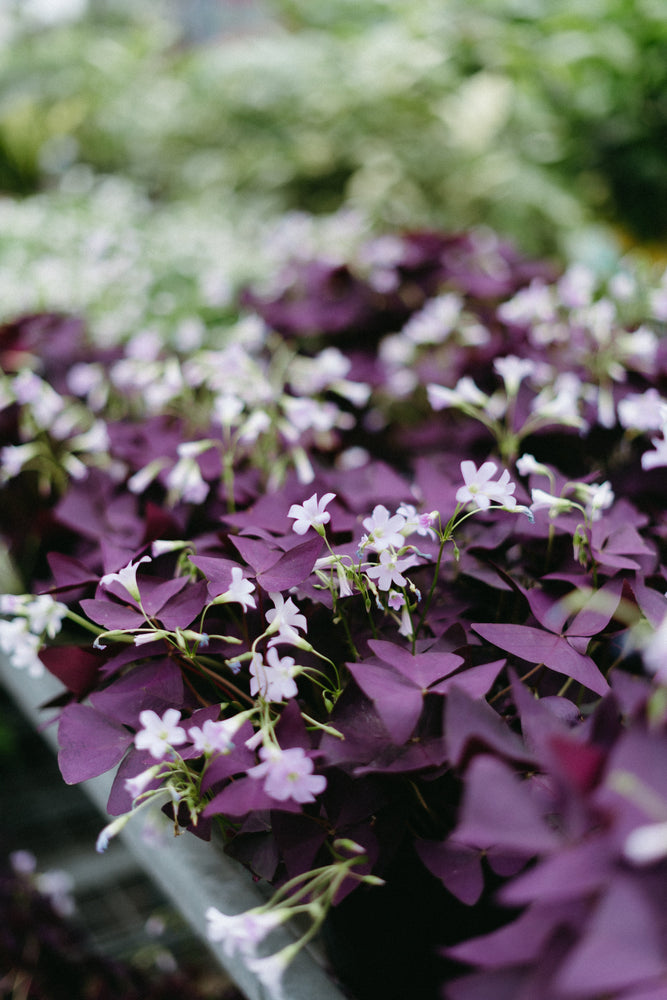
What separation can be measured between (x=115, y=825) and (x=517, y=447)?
1.97ft

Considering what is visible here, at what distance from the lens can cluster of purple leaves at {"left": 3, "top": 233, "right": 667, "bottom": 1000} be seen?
34cm

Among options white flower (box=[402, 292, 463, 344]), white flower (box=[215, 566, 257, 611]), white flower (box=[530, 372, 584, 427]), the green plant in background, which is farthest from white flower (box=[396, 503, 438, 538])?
the green plant in background

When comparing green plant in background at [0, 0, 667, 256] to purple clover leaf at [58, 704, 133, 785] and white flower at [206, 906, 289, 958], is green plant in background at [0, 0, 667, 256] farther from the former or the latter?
white flower at [206, 906, 289, 958]

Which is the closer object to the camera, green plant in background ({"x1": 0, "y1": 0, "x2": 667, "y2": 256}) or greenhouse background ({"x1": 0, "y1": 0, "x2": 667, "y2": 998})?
greenhouse background ({"x1": 0, "y1": 0, "x2": 667, "y2": 998})

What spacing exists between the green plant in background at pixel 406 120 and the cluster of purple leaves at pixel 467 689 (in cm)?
128

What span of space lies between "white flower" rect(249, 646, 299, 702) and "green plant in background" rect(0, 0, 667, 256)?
1710mm

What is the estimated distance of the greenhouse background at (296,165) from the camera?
163 cm

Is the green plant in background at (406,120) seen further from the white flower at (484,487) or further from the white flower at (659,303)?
the white flower at (484,487)

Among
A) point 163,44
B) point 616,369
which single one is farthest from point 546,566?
point 163,44

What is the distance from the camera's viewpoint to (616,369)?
942 mm

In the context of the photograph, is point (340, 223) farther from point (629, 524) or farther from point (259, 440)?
point (629, 524)

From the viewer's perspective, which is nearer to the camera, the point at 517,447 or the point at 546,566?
the point at 546,566

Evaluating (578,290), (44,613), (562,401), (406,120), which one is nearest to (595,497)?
(562,401)

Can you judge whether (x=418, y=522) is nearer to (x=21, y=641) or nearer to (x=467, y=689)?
(x=467, y=689)
